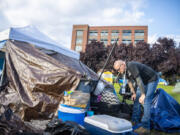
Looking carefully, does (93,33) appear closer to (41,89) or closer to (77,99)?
(41,89)

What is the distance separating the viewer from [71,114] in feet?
8.63

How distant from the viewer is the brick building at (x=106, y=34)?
4384cm

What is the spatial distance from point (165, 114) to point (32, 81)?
10.2 feet

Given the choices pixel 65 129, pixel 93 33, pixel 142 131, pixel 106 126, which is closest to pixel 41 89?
pixel 65 129

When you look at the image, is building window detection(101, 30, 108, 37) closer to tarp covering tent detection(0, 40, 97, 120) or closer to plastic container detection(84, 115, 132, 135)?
tarp covering tent detection(0, 40, 97, 120)

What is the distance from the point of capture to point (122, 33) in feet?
147

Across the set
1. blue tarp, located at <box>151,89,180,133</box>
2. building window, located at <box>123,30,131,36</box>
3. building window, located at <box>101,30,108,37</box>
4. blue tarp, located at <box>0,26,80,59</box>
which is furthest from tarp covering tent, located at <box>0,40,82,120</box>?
building window, located at <box>123,30,131,36</box>

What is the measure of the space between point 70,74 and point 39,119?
118 centimetres

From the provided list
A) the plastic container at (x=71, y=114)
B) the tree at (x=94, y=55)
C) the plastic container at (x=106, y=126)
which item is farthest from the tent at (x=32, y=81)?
the tree at (x=94, y=55)

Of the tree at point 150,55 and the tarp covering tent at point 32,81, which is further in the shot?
the tree at point 150,55

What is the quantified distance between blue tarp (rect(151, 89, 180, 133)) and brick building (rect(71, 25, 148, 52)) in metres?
40.6

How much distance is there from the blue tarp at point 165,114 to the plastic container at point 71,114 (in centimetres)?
171

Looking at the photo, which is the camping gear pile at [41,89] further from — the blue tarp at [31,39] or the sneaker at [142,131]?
the sneaker at [142,131]

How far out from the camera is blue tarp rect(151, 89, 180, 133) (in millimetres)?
3040
